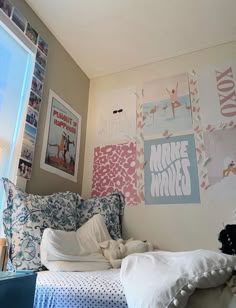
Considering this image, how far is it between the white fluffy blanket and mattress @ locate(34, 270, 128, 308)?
8 centimetres

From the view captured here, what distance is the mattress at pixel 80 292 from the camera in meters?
0.83

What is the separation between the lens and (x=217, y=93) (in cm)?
205

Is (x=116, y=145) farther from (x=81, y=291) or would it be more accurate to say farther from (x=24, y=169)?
(x=81, y=291)

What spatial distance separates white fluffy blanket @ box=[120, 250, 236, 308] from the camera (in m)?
0.65

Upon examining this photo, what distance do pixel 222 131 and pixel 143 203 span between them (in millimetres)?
843

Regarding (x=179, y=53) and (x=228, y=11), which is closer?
(x=228, y=11)

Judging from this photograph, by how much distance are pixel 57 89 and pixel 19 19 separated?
567 mm

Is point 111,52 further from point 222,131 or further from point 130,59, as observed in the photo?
point 222,131

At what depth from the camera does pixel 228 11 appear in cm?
187

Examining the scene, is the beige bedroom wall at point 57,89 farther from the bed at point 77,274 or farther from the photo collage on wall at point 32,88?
the bed at point 77,274

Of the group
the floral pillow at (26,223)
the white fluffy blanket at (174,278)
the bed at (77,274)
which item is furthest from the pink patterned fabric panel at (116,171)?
the white fluffy blanket at (174,278)

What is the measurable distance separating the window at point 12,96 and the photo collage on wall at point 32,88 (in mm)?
33

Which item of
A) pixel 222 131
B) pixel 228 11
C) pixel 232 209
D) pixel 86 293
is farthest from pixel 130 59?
pixel 86 293

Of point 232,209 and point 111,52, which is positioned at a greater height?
point 111,52
